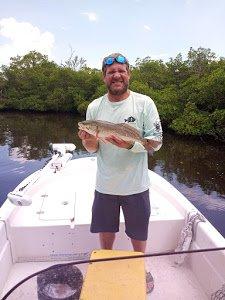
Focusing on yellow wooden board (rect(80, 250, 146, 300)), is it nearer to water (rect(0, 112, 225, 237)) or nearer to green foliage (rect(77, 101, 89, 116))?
water (rect(0, 112, 225, 237))

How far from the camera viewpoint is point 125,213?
2947 mm

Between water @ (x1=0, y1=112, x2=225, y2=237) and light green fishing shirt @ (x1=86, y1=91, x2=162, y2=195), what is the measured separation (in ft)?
19.8

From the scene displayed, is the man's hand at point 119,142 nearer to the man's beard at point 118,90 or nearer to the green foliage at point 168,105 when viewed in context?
the man's beard at point 118,90

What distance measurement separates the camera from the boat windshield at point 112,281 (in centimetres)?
173

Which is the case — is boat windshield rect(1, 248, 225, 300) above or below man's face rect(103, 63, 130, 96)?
below

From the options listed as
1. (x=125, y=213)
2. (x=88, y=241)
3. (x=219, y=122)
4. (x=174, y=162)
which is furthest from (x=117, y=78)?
(x=219, y=122)

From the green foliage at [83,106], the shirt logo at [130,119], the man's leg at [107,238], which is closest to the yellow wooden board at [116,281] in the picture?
the man's leg at [107,238]

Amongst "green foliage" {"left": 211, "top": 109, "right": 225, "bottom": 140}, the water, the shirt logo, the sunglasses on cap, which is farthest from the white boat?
"green foliage" {"left": 211, "top": 109, "right": 225, "bottom": 140}

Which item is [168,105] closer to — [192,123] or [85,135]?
[192,123]

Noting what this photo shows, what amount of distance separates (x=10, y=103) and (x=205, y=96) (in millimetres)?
27494

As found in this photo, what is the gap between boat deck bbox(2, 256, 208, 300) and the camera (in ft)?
9.46

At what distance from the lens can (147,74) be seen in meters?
30.4

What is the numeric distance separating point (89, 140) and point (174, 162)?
1348 cm

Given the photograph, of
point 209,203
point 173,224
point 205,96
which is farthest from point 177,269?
point 205,96
